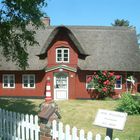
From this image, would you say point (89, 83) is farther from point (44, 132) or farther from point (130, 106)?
point (44, 132)

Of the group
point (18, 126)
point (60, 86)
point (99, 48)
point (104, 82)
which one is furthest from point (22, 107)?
point (99, 48)

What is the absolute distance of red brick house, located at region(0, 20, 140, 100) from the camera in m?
32.6

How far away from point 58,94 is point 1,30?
55.0 feet

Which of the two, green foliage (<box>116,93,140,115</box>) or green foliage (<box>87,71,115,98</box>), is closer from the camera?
green foliage (<box>116,93,140,115</box>)

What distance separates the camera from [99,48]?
1388 inches

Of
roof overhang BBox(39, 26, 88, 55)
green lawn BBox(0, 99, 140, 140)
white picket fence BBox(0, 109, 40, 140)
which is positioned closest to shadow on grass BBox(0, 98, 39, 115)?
green lawn BBox(0, 99, 140, 140)

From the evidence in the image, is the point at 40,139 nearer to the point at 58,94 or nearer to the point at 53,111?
the point at 53,111

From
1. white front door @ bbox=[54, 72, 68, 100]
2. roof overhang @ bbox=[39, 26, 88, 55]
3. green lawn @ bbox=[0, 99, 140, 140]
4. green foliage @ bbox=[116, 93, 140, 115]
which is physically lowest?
green lawn @ bbox=[0, 99, 140, 140]

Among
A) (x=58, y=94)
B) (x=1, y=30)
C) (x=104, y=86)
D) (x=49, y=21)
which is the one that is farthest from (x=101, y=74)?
(x=1, y=30)

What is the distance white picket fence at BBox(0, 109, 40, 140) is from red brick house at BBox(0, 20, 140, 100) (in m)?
21.0

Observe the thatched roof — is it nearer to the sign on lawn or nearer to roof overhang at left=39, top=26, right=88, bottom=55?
roof overhang at left=39, top=26, right=88, bottom=55

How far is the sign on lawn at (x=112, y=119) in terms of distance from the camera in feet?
23.6

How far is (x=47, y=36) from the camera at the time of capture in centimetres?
3588

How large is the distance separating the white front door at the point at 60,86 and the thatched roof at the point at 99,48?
58.7 inches
